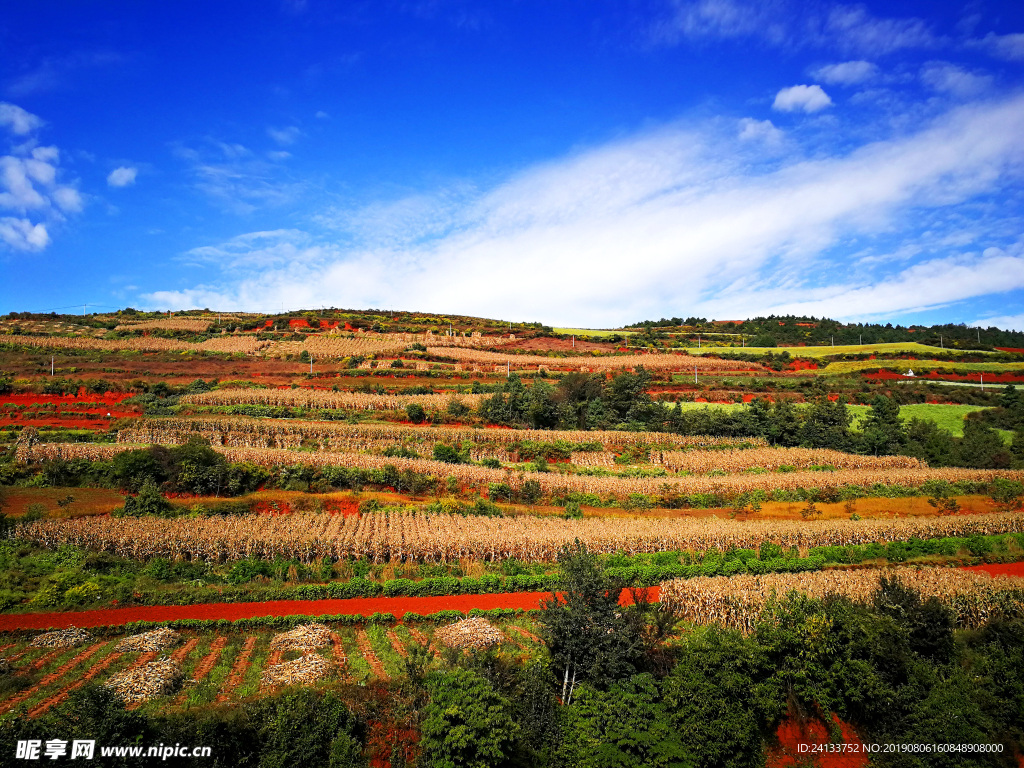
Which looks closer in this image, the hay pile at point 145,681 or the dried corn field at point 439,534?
the hay pile at point 145,681

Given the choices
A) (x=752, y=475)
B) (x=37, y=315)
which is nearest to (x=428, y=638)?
(x=752, y=475)

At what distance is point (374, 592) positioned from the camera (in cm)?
2125

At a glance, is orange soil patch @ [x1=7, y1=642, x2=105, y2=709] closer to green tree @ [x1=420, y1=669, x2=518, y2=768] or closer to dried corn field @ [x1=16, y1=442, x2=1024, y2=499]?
green tree @ [x1=420, y1=669, x2=518, y2=768]

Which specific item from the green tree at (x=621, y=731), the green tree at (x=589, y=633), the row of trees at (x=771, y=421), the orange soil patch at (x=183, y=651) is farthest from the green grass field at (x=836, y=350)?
the orange soil patch at (x=183, y=651)

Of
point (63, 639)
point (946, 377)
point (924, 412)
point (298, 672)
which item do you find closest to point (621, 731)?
point (298, 672)

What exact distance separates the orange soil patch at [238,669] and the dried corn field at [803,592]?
12.8 meters

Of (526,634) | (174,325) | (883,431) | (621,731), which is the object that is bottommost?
(526,634)

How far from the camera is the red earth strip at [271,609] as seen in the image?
1803cm

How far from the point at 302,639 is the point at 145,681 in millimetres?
4052

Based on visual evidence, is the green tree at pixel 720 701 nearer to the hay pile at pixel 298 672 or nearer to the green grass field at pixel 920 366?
the hay pile at pixel 298 672

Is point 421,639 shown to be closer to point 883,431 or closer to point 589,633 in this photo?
point 589,633

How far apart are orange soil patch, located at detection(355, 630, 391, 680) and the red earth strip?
4.88ft

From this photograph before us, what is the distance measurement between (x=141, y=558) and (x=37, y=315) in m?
89.8

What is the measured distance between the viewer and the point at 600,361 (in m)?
76.1
